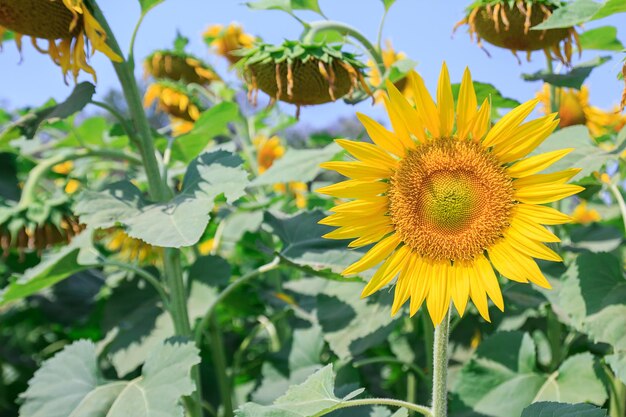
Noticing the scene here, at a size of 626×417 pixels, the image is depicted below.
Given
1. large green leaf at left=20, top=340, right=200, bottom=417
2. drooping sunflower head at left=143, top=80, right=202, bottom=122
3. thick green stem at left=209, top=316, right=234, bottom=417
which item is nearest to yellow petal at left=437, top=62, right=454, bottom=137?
large green leaf at left=20, top=340, right=200, bottom=417

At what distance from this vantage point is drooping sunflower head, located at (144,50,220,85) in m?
3.20

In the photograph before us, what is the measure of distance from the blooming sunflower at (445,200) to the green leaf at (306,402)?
6.1 inches

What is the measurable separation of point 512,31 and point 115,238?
4.44 ft

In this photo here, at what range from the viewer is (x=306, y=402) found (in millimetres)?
1096

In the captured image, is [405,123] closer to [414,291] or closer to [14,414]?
[414,291]

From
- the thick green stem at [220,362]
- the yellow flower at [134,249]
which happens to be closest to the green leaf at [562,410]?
the thick green stem at [220,362]

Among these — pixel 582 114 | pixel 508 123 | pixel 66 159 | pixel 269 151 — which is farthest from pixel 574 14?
pixel 269 151

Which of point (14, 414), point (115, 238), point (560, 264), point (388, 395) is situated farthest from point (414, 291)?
point (14, 414)

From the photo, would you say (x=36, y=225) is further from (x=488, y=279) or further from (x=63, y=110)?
(x=488, y=279)

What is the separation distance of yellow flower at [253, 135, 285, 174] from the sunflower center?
2198 mm

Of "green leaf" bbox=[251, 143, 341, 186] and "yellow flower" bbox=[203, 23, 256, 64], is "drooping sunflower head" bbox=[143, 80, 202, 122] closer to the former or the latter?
"yellow flower" bbox=[203, 23, 256, 64]

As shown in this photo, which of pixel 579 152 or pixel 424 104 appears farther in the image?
pixel 579 152

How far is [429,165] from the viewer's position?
44.7 inches

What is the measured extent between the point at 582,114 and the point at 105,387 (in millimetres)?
1817
